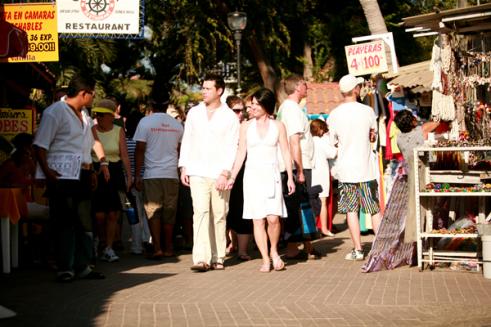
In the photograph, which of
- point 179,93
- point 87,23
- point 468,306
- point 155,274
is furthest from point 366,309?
point 179,93

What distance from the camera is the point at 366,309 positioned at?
810cm

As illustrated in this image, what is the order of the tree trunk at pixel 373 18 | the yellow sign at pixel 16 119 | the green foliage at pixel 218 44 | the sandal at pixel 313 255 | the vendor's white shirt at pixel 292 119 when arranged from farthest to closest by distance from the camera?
the green foliage at pixel 218 44
the tree trunk at pixel 373 18
the yellow sign at pixel 16 119
the sandal at pixel 313 255
the vendor's white shirt at pixel 292 119

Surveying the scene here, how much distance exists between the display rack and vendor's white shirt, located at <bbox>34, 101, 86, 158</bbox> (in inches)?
135

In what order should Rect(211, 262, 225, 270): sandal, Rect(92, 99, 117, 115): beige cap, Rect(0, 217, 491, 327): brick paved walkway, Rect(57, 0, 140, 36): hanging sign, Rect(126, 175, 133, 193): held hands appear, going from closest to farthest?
Rect(0, 217, 491, 327): brick paved walkway < Rect(211, 262, 225, 270): sandal < Rect(126, 175, 133, 193): held hands < Rect(92, 99, 117, 115): beige cap < Rect(57, 0, 140, 36): hanging sign

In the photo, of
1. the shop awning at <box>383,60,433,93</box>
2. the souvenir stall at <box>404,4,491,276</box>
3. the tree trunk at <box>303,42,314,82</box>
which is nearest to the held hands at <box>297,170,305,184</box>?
the souvenir stall at <box>404,4,491,276</box>

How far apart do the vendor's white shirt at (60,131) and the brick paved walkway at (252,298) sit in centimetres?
131

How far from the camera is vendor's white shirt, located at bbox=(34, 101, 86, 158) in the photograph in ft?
31.4

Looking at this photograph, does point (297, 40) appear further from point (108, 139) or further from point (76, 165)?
point (76, 165)

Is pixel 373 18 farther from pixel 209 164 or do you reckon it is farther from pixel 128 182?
pixel 209 164

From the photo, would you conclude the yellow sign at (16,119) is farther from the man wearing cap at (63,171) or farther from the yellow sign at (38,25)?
the man wearing cap at (63,171)

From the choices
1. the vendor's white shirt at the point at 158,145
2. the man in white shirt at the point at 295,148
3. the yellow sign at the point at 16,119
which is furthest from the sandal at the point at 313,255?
the yellow sign at the point at 16,119

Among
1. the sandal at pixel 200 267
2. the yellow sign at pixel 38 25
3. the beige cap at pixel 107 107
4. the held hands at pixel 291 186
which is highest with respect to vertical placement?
the yellow sign at pixel 38 25

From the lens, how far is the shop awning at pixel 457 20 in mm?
10852

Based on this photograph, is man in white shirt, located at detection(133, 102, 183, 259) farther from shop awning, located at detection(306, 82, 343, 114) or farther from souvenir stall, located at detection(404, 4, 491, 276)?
shop awning, located at detection(306, 82, 343, 114)
